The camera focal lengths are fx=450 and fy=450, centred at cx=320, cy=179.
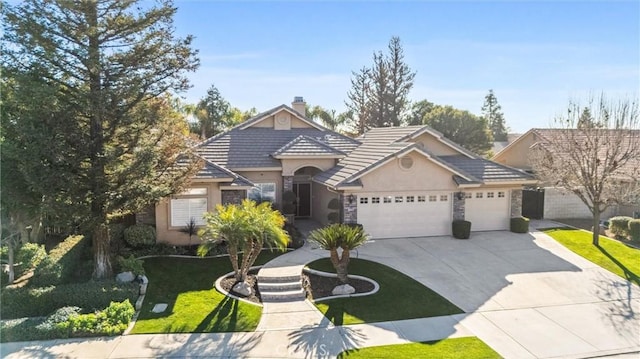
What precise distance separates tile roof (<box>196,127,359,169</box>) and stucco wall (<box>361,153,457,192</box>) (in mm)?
4716

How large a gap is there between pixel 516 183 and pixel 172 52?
17315 mm

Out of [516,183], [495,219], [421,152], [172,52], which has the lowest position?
[495,219]

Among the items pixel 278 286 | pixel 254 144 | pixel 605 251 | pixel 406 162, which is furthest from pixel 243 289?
pixel 605 251

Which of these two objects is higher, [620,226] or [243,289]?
[620,226]

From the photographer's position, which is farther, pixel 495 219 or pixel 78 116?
pixel 495 219

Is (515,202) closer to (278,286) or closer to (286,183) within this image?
(286,183)

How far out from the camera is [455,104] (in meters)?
49.2

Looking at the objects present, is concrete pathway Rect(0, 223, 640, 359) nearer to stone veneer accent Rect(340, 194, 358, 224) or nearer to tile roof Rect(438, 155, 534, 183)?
stone veneer accent Rect(340, 194, 358, 224)

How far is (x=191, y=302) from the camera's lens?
45.4 ft

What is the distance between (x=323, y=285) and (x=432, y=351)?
5.15m

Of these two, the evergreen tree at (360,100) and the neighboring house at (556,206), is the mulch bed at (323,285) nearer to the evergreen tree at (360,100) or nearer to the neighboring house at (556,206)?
the neighboring house at (556,206)

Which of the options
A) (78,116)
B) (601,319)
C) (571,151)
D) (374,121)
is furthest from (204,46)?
(374,121)

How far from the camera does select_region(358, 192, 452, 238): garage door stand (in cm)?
2111

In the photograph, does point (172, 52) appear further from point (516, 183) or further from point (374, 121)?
point (374, 121)
